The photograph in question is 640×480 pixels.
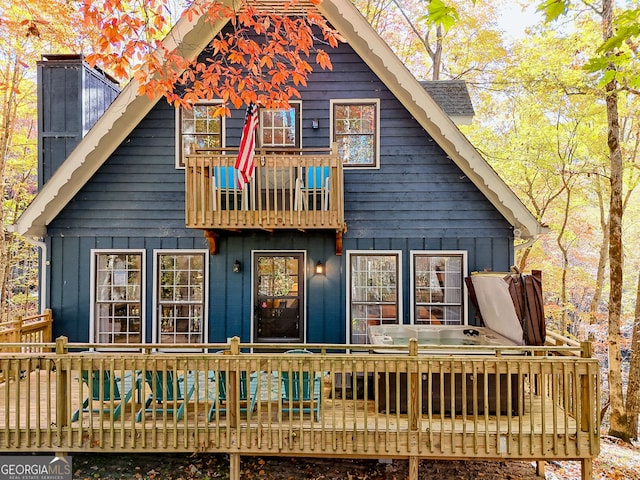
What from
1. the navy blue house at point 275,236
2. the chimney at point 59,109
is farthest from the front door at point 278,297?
the chimney at point 59,109

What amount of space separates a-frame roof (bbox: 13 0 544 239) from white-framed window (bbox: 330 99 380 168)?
65cm

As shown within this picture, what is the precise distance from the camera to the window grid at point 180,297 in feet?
25.4

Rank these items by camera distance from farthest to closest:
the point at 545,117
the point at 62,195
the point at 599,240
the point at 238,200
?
the point at 599,240 < the point at 545,117 < the point at 62,195 < the point at 238,200

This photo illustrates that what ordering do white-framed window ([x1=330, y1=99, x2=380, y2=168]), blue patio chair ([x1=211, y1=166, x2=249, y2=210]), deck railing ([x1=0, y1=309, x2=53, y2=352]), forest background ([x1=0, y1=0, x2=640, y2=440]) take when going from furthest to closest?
forest background ([x1=0, y1=0, x2=640, y2=440])
white-framed window ([x1=330, y1=99, x2=380, y2=168])
deck railing ([x1=0, y1=309, x2=53, y2=352])
blue patio chair ([x1=211, y1=166, x2=249, y2=210])

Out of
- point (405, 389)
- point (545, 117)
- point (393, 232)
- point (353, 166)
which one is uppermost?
point (545, 117)

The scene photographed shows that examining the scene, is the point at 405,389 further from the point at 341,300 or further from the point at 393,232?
the point at 393,232

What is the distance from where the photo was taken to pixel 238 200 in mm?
7117

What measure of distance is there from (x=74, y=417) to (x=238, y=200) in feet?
12.7

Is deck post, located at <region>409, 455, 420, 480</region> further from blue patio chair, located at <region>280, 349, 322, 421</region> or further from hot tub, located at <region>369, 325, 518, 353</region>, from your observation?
hot tub, located at <region>369, 325, 518, 353</region>

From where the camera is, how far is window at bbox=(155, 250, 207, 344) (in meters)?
7.74

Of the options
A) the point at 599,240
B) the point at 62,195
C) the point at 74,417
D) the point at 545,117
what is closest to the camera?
the point at 74,417

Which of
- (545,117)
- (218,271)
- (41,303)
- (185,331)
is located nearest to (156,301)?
(185,331)

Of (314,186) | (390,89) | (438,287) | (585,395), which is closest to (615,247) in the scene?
(438,287)

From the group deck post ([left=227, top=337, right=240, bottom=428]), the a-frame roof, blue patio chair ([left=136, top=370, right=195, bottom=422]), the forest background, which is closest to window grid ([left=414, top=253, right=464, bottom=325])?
the a-frame roof
